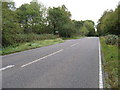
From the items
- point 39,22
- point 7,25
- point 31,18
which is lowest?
point 7,25

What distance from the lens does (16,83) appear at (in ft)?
15.5

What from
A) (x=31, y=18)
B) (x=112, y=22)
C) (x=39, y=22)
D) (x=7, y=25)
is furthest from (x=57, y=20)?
(x=112, y=22)

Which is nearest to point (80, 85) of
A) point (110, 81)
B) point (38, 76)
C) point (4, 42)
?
point (110, 81)

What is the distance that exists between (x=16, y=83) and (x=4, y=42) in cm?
1329

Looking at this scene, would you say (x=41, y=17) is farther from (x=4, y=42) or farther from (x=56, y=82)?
(x=56, y=82)

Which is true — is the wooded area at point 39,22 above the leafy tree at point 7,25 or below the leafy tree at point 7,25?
above

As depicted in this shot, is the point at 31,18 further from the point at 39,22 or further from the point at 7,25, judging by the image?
the point at 7,25

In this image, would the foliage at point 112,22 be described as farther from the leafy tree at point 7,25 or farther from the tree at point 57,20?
the tree at point 57,20

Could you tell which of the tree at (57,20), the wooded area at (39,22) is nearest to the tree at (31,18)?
the wooded area at (39,22)

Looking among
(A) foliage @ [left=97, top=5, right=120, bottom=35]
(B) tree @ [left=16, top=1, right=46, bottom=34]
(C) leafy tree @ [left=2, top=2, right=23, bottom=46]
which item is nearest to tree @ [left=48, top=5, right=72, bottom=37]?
(B) tree @ [left=16, top=1, right=46, bottom=34]

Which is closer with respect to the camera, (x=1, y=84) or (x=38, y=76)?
(x=1, y=84)

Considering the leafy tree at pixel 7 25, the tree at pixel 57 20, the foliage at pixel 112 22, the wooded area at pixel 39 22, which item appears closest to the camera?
the foliage at pixel 112 22

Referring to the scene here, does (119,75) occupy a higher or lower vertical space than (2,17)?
lower

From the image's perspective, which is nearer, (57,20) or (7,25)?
(7,25)
